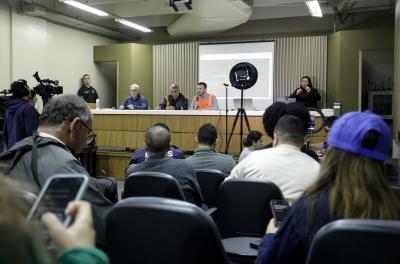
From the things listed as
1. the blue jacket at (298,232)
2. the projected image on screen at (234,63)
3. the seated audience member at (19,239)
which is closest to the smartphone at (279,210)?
the blue jacket at (298,232)

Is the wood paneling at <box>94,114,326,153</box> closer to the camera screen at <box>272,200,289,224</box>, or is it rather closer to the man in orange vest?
the man in orange vest

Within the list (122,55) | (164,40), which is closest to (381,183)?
(122,55)

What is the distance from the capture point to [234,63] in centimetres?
896

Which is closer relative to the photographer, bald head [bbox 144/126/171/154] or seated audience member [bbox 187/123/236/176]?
bald head [bbox 144/126/171/154]

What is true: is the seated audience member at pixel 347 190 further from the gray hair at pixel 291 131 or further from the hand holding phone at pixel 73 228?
the gray hair at pixel 291 131

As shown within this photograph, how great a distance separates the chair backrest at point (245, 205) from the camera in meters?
1.99

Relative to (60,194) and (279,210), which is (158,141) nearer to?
(279,210)

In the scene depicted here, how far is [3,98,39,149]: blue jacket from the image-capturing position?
14.1ft

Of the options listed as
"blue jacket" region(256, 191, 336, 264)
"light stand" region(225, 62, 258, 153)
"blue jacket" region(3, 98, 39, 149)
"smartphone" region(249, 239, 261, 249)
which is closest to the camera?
"blue jacket" region(256, 191, 336, 264)

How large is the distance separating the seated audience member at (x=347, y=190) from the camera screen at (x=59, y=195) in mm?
643

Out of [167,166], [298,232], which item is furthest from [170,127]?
[298,232]

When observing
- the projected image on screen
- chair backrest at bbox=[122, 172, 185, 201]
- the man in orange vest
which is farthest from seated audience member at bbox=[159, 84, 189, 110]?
chair backrest at bbox=[122, 172, 185, 201]

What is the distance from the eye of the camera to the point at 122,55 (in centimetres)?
953

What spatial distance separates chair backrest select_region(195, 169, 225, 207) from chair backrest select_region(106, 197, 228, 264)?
56.6 inches
